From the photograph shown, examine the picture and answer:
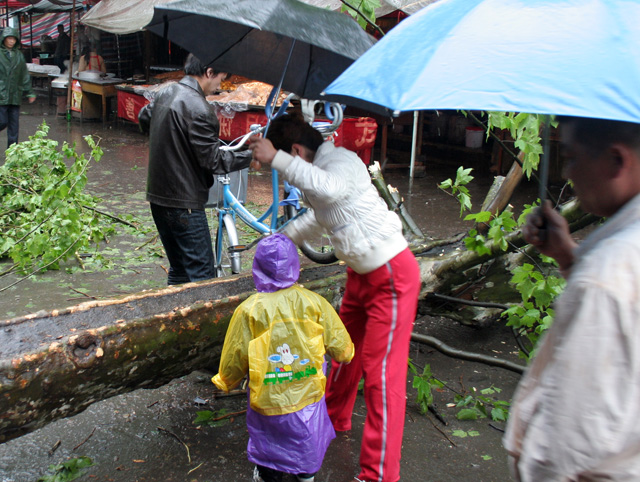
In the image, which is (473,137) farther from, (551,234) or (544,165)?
(551,234)

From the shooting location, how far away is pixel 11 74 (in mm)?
10039

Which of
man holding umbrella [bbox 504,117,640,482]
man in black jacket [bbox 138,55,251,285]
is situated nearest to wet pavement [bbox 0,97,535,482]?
man in black jacket [bbox 138,55,251,285]

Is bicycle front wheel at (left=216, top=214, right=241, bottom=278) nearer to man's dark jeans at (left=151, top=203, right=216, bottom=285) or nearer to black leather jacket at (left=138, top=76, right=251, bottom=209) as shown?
man's dark jeans at (left=151, top=203, right=216, bottom=285)

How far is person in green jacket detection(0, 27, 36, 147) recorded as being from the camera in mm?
9984

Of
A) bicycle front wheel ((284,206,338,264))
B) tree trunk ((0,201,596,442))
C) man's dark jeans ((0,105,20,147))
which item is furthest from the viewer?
man's dark jeans ((0,105,20,147))

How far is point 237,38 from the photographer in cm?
356

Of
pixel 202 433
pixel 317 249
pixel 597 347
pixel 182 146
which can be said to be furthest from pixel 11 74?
pixel 597 347

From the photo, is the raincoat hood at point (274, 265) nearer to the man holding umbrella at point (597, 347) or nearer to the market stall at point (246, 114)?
the man holding umbrella at point (597, 347)

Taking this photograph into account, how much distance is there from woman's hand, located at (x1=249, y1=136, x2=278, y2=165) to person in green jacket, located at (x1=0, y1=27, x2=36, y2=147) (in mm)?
8735

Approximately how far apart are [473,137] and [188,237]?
835cm

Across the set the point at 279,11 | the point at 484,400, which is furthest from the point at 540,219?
the point at 484,400

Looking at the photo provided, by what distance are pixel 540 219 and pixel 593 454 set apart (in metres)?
0.76

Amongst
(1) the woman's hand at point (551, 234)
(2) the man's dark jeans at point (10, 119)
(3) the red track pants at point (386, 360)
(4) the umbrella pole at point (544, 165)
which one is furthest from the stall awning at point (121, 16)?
(1) the woman's hand at point (551, 234)

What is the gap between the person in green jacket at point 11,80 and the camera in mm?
9984
